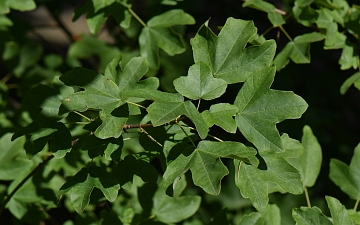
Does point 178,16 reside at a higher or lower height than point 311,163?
higher

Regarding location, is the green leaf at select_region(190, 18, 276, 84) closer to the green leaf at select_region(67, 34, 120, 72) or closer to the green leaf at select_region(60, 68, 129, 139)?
the green leaf at select_region(60, 68, 129, 139)

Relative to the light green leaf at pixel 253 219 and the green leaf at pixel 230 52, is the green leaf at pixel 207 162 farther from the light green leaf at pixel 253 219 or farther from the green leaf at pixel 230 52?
the light green leaf at pixel 253 219

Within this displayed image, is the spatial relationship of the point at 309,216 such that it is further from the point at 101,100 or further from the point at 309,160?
the point at 101,100

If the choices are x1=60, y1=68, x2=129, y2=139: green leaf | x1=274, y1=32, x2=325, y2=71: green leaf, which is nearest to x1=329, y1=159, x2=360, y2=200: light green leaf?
x1=274, y1=32, x2=325, y2=71: green leaf

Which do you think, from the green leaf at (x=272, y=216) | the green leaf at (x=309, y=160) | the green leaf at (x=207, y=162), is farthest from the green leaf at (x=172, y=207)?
the green leaf at (x=207, y=162)

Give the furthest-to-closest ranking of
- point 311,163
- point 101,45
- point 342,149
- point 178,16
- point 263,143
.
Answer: point 342,149 → point 101,45 → point 178,16 → point 311,163 → point 263,143

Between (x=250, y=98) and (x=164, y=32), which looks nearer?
(x=250, y=98)

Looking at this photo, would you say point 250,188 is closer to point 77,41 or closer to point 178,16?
point 178,16

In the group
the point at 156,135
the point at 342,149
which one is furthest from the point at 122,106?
the point at 342,149

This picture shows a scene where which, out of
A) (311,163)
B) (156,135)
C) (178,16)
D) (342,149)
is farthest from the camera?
(342,149)
